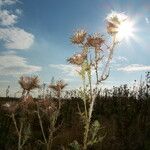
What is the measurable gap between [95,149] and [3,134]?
2.38m

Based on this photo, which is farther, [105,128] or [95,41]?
[105,128]

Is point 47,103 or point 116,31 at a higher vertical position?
point 116,31

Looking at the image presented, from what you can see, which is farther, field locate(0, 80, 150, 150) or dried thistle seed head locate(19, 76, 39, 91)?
field locate(0, 80, 150, 150)

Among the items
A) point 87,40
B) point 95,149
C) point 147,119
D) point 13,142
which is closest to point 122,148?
point 95,149

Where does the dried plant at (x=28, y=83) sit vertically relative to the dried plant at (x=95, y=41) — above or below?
below

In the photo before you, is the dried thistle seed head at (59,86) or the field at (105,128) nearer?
the dried thistle seed head at (59,86)

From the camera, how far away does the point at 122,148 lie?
7.59 metres

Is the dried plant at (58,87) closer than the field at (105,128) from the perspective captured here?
Yes

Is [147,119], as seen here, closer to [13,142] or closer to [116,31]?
[13,142]

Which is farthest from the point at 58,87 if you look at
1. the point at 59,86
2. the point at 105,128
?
the point at 105,128

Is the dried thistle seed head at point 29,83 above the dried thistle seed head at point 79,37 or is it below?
below

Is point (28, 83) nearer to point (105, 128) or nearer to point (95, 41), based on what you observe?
point (95, 41)

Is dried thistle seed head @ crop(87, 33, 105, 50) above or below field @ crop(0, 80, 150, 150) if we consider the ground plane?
above

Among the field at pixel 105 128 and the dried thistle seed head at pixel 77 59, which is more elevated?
the dried thistle seed head at pixel 77 59
